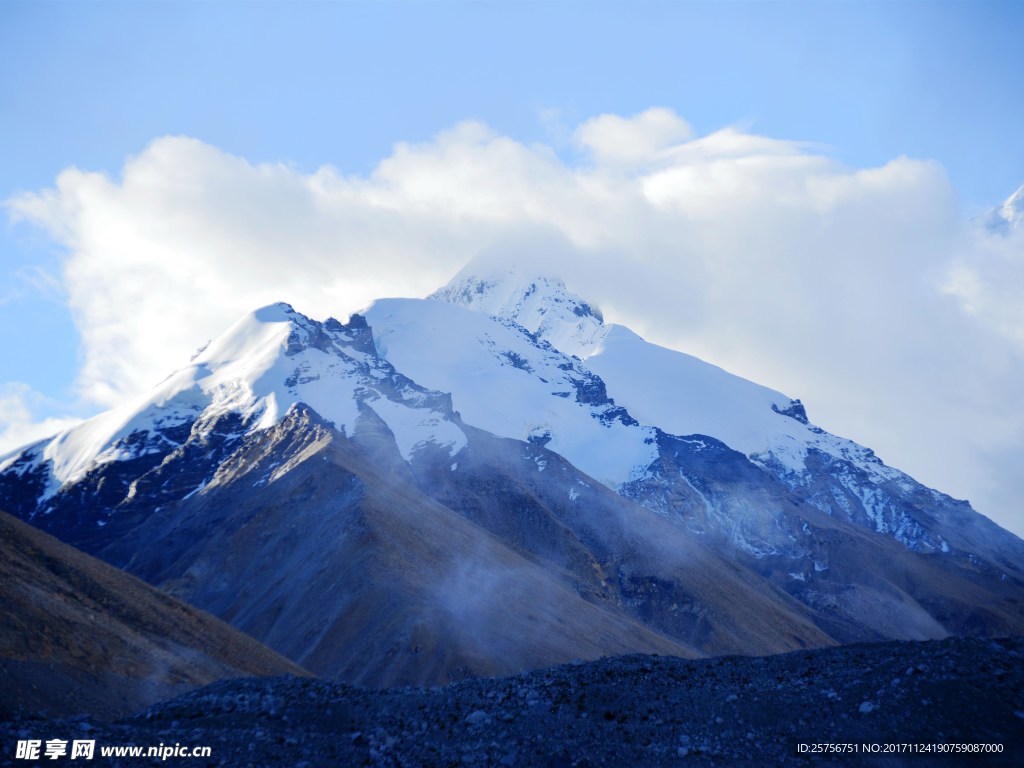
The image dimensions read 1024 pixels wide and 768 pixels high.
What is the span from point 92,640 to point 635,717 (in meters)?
26.6

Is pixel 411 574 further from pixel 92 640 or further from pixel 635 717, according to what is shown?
pixel 635 717

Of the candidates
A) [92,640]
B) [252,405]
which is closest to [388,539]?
[92,640]

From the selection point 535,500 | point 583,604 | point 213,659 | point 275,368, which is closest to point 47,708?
point 213,659

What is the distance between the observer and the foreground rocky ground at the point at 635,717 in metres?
24.6

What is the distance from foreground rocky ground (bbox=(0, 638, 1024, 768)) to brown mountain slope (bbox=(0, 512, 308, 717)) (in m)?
8.22

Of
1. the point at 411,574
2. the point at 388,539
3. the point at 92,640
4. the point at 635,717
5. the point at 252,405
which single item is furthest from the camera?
the point at 252,405

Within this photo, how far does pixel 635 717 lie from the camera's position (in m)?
27.4

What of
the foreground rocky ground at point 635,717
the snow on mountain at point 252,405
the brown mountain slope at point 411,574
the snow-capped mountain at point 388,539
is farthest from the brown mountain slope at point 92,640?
the snow on mountain at point 252,405

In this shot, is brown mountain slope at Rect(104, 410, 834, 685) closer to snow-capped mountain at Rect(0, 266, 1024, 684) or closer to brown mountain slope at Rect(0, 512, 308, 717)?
snow-capped mountain at Rect(0, 266, 1024, 684)

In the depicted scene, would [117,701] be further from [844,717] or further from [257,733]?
[844,717]

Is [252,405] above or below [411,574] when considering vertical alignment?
above

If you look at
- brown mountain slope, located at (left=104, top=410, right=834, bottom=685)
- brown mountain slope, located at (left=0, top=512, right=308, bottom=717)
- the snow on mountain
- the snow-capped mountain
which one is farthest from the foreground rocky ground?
the snow on mountain

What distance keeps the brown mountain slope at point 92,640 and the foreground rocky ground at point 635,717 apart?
27.0ft

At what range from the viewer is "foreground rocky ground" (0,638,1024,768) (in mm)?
24594
